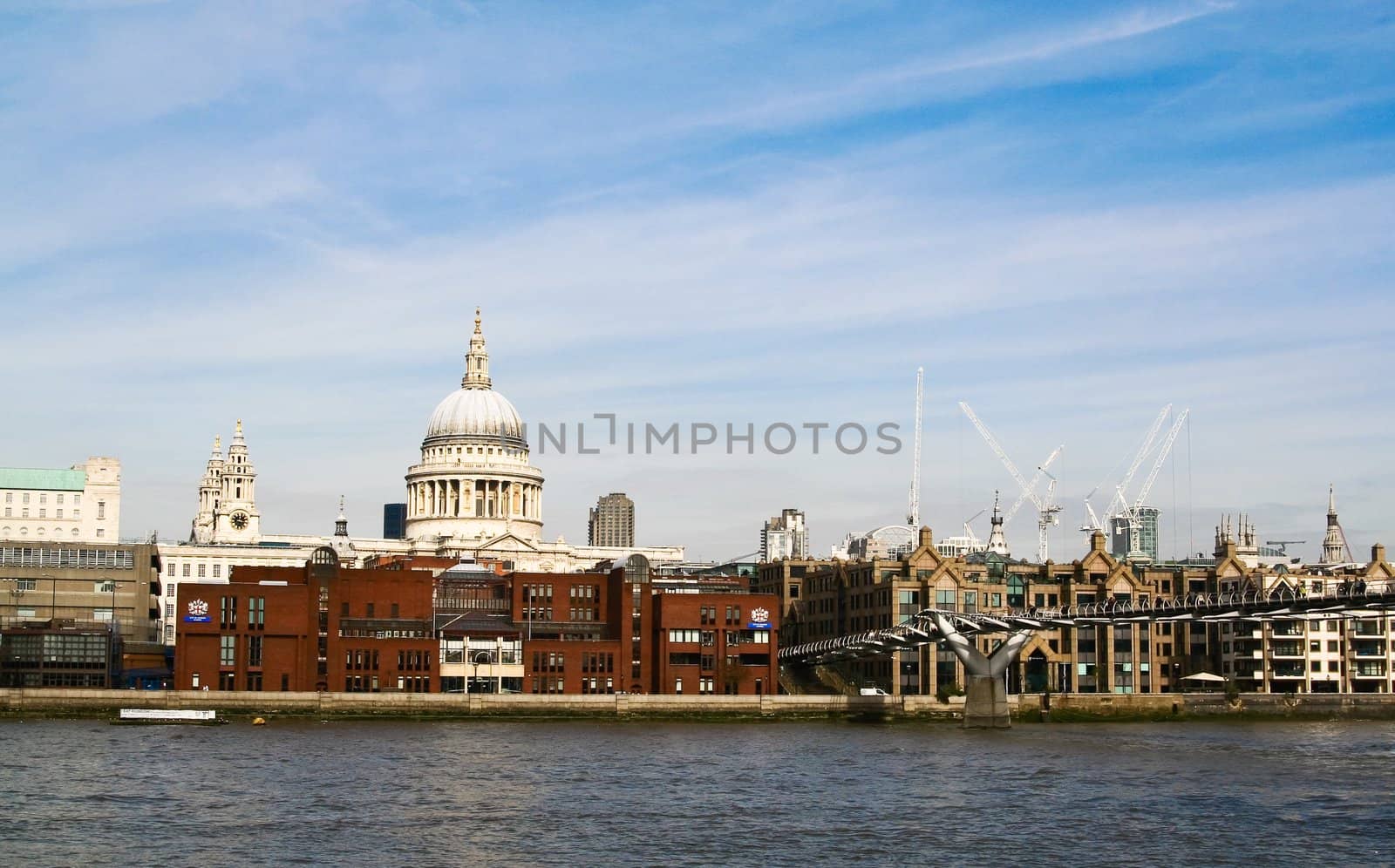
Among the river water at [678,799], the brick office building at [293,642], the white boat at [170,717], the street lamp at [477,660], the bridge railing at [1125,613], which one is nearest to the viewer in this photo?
the river water at [678,799]

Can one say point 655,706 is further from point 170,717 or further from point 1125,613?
point 170,717

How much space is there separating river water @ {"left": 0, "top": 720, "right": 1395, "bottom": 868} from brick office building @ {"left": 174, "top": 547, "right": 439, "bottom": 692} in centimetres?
1952

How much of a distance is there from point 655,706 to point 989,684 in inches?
899

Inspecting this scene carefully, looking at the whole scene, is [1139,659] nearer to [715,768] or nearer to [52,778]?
[715,768]

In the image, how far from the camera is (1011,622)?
125375 mm

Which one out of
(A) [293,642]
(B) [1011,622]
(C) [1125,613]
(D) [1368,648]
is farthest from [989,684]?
(D) [1368,648]

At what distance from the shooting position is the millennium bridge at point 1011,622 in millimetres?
104875

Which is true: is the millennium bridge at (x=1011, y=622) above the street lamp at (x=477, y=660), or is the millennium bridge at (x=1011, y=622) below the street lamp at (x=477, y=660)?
above

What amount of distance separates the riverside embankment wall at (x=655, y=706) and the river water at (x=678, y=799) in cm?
1351

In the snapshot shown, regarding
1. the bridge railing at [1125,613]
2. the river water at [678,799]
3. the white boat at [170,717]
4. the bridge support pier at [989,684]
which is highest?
the bridge railing at [1125,613]

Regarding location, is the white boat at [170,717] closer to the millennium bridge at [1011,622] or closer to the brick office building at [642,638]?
the brick office building at [642,638]

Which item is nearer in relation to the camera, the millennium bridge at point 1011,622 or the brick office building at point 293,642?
the millennium bridge at point 1011,622

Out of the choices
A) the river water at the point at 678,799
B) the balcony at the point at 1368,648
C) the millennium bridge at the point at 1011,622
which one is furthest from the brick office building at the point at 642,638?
the balcony at the point at 1368,648

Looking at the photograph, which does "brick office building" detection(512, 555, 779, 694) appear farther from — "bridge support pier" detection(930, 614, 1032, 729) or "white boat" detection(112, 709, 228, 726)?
"white boat" detection(112, 709, 228, 726)
